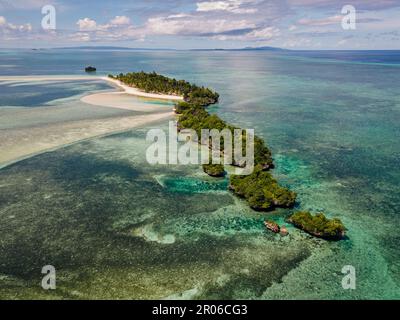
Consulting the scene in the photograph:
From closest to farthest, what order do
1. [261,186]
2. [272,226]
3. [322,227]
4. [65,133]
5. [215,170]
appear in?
[322,227] → [272,226] → [261,186] → [215,170] → [65,133]

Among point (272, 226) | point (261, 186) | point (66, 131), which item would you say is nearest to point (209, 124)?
point (261, 186)

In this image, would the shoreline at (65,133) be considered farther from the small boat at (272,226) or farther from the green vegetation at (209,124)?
the small boat at (272,226)

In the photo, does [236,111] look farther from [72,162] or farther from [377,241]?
[377,241]

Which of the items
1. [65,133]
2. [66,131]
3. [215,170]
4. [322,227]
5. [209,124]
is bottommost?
[322,227]

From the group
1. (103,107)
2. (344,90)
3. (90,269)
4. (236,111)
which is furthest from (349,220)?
(344,90)

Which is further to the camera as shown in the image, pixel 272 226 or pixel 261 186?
pixel 261 186

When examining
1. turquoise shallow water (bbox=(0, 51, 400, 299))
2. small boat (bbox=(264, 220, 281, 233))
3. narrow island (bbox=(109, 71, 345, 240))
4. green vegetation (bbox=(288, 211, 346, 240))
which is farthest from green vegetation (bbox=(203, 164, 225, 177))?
green vegetation (bbox=(288, 211, 346, 240))

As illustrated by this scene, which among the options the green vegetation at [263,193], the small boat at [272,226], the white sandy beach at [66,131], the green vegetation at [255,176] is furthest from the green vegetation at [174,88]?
the small boat at [272,226]

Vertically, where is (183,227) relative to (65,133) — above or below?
below

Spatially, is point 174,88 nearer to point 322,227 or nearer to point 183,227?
point 183,227
